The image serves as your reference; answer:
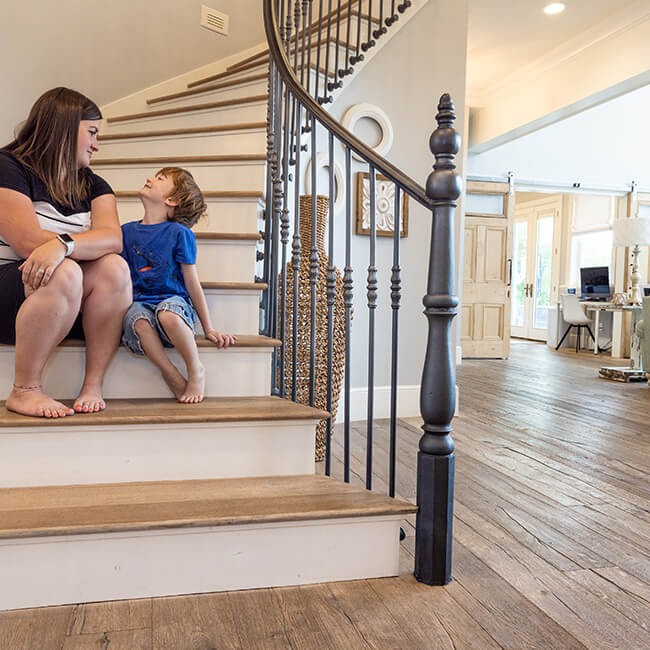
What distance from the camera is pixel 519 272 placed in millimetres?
11492

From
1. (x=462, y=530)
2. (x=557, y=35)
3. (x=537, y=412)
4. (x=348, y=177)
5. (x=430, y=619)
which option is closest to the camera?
(x=430, y=619)

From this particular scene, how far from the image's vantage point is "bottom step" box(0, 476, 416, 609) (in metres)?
1.33

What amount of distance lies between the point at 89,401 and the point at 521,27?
18.3 ft

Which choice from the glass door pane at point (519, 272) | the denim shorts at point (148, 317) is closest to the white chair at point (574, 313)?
the glass door pane at point (519, 272)

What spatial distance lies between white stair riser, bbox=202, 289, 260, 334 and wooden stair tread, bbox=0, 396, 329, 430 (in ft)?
1.20

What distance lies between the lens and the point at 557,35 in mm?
5809

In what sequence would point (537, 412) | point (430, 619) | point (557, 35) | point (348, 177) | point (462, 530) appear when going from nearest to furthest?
point (430, 619), point (348, 177), point (462, 530), point (537, 412), point (557, 35)

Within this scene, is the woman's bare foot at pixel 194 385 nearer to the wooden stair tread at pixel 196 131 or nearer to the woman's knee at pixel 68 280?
the woman's knee at pixel 68 280

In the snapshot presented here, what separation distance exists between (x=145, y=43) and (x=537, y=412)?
3548 mm

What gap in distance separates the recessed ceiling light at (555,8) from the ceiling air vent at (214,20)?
9.26 feet

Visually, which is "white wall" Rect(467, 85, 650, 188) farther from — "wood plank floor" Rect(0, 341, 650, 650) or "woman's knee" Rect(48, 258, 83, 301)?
"woman's knee" Rect(48, 258, 83, 301)

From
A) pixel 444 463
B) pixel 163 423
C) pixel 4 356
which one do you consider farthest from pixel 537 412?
pixel 4 356

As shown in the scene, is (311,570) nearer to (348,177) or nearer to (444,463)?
(444,463)

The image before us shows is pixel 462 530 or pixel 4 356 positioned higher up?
pixel 4 356
